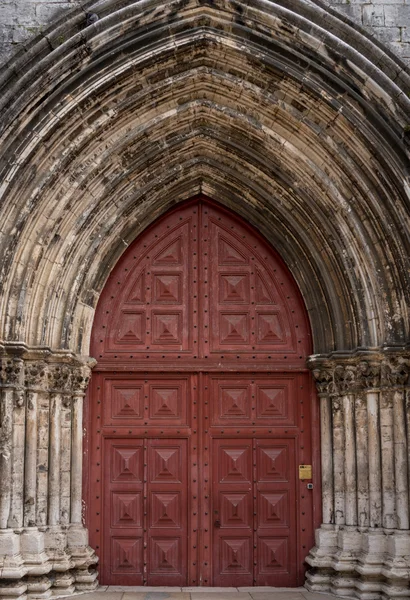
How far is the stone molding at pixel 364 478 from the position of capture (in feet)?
26.2

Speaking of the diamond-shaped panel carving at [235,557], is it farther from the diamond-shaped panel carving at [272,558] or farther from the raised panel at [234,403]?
the raised panel at [234,403]

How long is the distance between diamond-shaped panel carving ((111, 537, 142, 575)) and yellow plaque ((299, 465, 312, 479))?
1.74 m

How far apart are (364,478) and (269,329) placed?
1818 mm

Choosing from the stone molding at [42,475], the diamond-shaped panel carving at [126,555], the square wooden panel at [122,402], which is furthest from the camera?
the square wooden panel at [122,402]

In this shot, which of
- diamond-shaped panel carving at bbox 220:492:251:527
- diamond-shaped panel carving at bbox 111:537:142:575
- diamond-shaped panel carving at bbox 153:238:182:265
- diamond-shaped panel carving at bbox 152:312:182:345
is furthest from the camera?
diamond-shaped panel carving at bbox 153:238:182:265

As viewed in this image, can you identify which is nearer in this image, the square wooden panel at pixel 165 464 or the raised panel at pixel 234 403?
the square wooden panel at pixel 165 464

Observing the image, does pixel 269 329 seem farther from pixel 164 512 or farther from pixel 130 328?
pixel 164 512

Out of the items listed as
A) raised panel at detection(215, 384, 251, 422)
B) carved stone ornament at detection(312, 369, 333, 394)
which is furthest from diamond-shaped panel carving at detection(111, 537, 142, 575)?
carved stone ornament at detection(312, 369, 333, 394)

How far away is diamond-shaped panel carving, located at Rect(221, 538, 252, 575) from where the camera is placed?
8.73 metres

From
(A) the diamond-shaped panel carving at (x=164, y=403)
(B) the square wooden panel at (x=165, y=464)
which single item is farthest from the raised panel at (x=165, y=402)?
(B) the square wooden panel at (x=165, y=464)

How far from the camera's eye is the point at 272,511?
8.80 metres

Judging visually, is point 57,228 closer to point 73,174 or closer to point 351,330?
point 73,174

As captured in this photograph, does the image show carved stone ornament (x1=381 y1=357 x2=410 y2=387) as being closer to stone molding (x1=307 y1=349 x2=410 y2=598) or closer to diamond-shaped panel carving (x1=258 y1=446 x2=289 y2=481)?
stone molding (x1=307 y1=349 x2=410 y2=598)

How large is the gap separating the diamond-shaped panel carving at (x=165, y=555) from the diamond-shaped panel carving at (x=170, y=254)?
2825 millimetres
